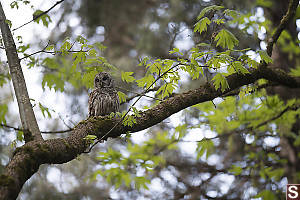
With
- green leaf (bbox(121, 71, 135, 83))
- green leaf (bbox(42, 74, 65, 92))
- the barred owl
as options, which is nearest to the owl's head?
the barred owl

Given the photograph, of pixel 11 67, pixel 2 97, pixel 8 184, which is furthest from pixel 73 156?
pixel 2 97

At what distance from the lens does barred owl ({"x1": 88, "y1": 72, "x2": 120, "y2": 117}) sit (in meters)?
4.23

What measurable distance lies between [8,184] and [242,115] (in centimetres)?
345

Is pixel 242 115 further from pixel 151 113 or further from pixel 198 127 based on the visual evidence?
pixel 151 113

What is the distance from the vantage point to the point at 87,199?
5.59 metres

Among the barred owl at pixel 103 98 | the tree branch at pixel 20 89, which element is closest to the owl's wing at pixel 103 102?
the barred owl at pixel 103 98

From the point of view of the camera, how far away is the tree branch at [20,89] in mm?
2533

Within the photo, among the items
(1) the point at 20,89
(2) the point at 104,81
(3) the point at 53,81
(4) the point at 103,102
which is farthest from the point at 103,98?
(1) the point at 20,89

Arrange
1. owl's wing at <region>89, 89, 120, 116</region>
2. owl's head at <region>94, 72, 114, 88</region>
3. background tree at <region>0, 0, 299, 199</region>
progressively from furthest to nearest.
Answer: owl's head at <region>94, 72, 114, 88</region>, owl's wing at <region>89, 89, 120, 116</region>, background tree at <region>0, 0, 299, 199</region>

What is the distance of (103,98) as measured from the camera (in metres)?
4.26

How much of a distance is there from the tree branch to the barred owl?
5.06ft

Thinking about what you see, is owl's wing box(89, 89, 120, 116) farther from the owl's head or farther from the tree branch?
the tree branch

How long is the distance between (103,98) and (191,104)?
4.27 ft

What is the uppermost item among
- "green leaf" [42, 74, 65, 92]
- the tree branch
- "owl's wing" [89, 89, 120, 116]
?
"green leaf" [42, 74, 65, 92]
